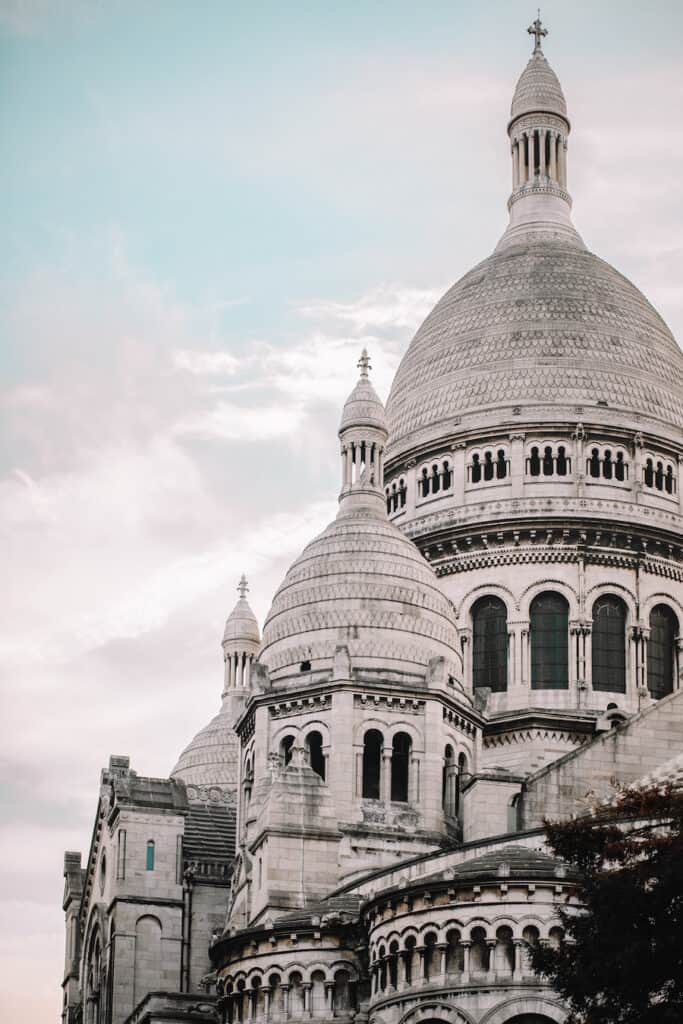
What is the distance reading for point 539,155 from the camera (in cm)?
9475

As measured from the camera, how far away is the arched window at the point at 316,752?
2736 inches

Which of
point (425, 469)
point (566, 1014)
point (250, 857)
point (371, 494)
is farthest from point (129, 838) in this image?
point (566, 1014)

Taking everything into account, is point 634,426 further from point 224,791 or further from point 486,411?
point 224,791

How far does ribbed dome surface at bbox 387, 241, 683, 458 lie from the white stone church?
0.40 ft

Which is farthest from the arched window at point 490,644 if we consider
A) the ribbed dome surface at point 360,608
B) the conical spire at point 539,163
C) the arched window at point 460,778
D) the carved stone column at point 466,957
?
the carved stone column at point 466,957

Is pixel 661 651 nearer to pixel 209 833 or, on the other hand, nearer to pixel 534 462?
pixel 534 462

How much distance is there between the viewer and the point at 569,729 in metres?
78.2

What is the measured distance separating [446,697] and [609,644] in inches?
513

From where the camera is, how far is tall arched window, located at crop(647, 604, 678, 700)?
8138 centimetres

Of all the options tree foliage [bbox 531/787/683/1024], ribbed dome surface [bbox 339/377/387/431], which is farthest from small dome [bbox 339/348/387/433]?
tree foliage [bbox 531/787/683/1024]

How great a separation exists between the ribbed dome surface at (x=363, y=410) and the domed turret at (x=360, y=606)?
2.59 m

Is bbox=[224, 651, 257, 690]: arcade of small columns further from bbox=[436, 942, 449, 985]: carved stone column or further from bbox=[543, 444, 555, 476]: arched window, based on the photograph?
bbox=[436, 942, 449, 985]: carved stone column

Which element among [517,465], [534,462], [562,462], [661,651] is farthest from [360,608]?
[661,651]

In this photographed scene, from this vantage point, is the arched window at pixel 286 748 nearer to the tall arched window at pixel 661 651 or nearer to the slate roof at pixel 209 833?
the slate roof at pixel 209 833
